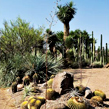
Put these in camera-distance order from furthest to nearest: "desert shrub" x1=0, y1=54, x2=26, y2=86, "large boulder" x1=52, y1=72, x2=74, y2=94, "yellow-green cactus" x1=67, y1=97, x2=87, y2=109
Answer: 1. "desert shrub" x1=0, y1=54, x2=26, y2=86
2. "large boulder" x1=52, y1=72, x2=74, y2=94
3. "yellow-green cactus" x1=67, y1=97, x2=87, y2=109

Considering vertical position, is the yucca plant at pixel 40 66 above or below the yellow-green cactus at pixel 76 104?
above

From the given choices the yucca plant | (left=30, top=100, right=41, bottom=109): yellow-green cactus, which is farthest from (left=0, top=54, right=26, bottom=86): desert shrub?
(left=30, top=100, right=41, bottom=109): yellow-green cactus

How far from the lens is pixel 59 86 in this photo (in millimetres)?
4770

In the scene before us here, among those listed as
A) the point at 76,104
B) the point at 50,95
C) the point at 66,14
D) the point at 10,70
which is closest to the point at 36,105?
the point at 50,95

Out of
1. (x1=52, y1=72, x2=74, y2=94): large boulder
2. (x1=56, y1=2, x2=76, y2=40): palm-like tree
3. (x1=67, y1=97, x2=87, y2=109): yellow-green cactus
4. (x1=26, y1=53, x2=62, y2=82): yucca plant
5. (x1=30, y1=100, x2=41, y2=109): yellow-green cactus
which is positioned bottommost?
(x1=30, y1=100, x2=41, y2=109): yellow-green cactus

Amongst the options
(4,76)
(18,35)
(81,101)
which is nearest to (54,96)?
(81,101)

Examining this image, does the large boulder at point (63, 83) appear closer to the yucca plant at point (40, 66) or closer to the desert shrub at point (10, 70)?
the yucca plant at point (40, 66)

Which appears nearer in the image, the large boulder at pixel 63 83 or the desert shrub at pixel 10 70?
the large boulder at pixel 63 83

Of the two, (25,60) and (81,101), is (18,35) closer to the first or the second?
(25,60)

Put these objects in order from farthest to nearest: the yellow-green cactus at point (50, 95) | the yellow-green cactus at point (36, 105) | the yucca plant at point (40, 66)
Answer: the yucca plant at point (40, 66), the yellow-green cactus at point (50, 95), the yellow-green cactus at point (36, 105)

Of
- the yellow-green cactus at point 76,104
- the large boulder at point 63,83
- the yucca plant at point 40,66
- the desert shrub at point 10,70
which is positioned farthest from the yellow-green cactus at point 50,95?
the desert shrub at point 10,70

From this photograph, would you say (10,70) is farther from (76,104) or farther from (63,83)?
(76,104)

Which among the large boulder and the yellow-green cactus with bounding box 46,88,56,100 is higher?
the large boulder

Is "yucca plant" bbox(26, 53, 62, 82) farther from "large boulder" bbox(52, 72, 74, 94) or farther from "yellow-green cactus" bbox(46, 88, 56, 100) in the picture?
"yellow-green cactus" bbox(46, 88, 56, 100)
